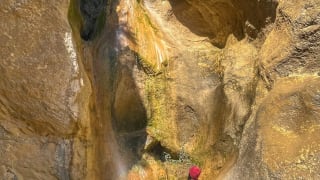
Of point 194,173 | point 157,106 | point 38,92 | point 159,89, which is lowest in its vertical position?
point 194,173

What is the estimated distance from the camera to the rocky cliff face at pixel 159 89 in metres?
4.25

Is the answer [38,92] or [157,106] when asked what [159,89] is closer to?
[157,106]

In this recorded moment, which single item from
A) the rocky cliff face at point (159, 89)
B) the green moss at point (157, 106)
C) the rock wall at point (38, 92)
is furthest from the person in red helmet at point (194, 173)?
the rock wall at point (38, 92)

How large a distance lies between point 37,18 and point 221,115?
7.44ft

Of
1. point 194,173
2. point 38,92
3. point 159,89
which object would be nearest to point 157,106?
point 159,89

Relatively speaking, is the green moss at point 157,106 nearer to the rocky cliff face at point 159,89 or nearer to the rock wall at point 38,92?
the rocky cliff face at point 159,89

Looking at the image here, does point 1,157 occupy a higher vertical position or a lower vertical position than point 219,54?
lower

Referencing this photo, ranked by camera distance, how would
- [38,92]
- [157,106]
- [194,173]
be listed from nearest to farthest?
1. [38,92]
2. [194,173]
3. [157,106]

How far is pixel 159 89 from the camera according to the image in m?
5.84

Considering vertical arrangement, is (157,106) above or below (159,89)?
below

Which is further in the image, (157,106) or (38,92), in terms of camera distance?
(157,106)

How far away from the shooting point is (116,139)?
5.57 metres

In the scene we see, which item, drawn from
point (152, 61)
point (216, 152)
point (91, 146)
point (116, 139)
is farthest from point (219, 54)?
point (91, 146)

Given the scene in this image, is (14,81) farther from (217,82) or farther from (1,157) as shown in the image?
(217,82)
